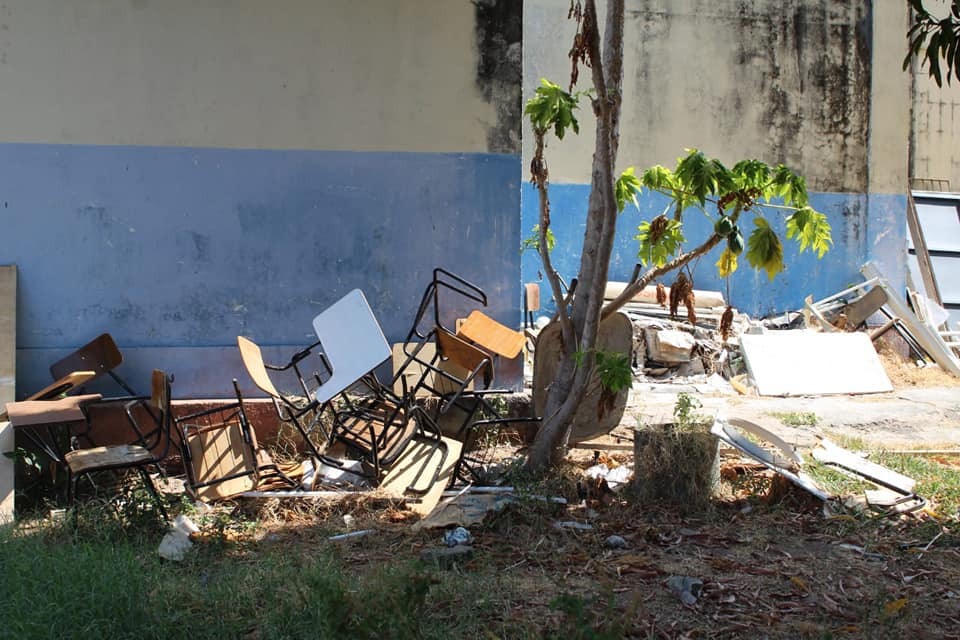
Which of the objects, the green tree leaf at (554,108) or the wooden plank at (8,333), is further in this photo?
the wooden plank at (8,333)

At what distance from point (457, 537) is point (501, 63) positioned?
3656mm

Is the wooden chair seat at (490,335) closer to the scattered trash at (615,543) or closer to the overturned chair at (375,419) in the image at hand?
the overturned chair at (375,419)

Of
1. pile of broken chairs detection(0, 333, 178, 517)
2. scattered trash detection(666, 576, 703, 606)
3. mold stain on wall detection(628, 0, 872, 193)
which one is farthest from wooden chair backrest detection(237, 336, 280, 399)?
mold stain on wall detection(628, 0, 872, 193)

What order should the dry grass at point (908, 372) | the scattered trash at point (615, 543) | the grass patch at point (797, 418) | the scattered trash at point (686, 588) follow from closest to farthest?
the scattered trash at point (686, 588)
the scattered trash at point (615, 543)
the grass patch at point (797, 418)
the dry grass at point (908, 372)

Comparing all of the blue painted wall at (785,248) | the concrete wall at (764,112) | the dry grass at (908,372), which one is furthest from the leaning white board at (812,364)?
the concrete wall at (764,112)

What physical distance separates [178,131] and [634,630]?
476cm

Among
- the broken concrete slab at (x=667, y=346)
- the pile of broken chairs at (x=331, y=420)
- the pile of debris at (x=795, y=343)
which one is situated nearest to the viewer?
the pile of broken chairs at (x=331, y=420)

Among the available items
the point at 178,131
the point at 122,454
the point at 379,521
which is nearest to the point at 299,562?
the point at 379,521

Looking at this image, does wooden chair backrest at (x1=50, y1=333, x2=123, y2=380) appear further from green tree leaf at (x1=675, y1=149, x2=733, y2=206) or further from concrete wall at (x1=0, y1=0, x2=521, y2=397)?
green tree leaf at (x1=675, y1=149, x2=733, y2=206)

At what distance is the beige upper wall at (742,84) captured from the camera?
12.0 meters

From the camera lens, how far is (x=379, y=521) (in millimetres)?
4863

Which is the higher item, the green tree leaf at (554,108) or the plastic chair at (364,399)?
the green tree leaf at (554,108)

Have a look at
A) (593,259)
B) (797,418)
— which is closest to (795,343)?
(797,418)

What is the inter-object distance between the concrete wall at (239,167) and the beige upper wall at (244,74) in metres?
0.01
